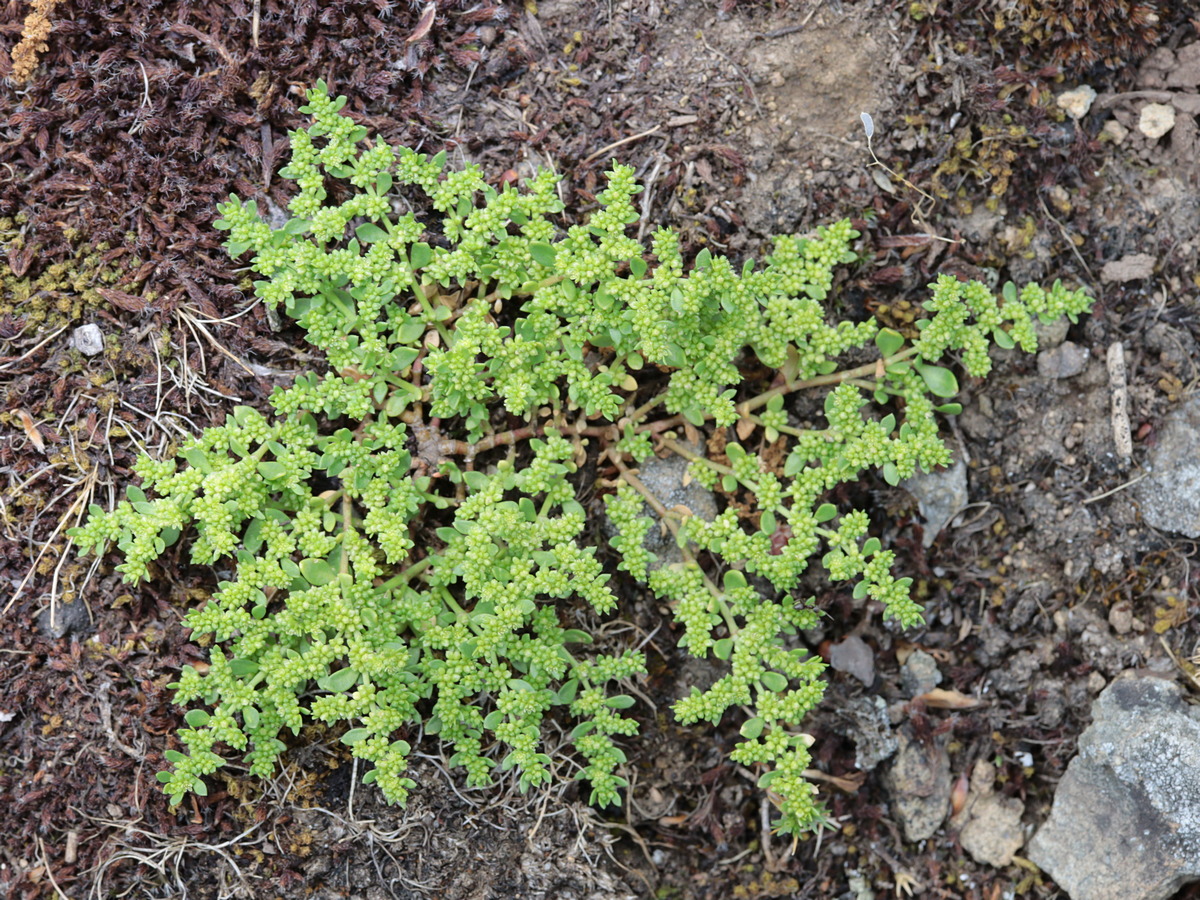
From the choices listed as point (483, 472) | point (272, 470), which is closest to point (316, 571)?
point (272, 470)

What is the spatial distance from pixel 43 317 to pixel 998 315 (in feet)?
13.8

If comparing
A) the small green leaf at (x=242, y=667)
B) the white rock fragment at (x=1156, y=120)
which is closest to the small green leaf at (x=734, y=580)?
the small green leaf at (x=242, y=667)

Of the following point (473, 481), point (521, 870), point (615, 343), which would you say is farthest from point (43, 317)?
point (521, 870)

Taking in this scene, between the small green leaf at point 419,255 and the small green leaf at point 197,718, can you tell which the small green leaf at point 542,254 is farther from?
the small green leaf at point 197,718

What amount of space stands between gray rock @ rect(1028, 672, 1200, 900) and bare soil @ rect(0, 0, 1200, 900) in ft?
0.43

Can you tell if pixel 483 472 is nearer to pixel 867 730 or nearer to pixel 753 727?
pixel 753 727

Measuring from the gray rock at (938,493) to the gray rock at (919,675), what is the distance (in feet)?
1.84

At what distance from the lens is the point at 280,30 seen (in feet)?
13.8

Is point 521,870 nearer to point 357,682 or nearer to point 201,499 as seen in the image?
point 357,682

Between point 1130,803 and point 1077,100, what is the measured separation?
10.8 feet

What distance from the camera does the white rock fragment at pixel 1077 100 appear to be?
445 cm

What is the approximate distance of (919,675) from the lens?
4.49 meters

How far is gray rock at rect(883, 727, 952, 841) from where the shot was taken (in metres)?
4.43

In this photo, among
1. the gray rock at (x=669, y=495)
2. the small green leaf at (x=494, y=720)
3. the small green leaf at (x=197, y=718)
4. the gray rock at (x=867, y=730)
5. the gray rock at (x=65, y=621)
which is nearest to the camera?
the small green leaf at (x=197, y=718)
